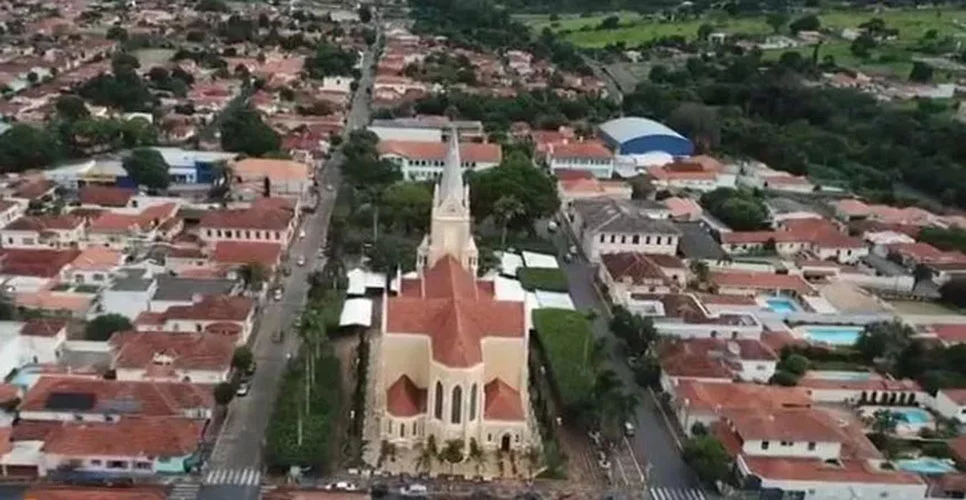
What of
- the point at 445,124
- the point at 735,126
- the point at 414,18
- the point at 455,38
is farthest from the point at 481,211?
the point at 414,18

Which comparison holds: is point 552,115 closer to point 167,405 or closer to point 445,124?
point 445,124

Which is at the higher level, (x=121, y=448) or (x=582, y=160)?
(x=121, y=448)

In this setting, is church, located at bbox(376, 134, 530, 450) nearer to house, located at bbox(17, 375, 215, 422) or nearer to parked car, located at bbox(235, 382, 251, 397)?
parked car, located at bbox(235, 382, 251, 397)

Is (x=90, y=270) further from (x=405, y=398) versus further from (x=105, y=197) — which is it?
(x=405, y=398)

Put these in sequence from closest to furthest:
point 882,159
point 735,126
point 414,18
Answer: point 882,159 < point 735,126 < point 414,18

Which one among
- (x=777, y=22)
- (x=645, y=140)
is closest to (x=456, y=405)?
(x=645, y=140)

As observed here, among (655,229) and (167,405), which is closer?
(167,405)
